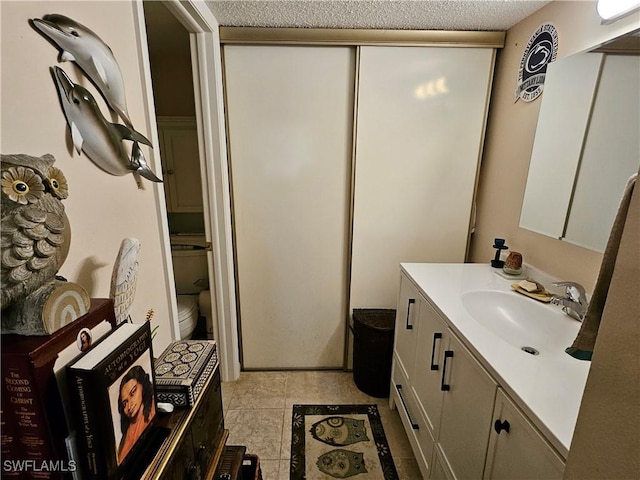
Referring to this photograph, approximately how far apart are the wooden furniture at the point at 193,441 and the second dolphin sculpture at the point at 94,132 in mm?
646

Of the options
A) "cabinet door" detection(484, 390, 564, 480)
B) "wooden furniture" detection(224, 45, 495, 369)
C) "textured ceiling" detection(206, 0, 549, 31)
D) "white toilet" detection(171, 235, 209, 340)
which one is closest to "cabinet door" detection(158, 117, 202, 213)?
"white toilet" detection(171, 235, 209, 340)

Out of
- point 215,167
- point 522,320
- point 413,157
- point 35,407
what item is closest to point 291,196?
point 215,167

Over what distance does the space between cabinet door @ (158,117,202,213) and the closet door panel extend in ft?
4.42

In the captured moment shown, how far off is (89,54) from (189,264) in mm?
1891

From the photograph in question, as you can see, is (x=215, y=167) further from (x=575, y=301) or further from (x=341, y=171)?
(x=575, y=301)

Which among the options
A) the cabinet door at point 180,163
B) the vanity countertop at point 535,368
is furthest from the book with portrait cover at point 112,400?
the cabinet door at point 180,163

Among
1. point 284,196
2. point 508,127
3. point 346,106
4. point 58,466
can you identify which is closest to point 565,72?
point 508,127

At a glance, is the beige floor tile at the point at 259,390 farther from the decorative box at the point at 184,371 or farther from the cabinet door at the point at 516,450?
the cabinet door at the point at 516,450

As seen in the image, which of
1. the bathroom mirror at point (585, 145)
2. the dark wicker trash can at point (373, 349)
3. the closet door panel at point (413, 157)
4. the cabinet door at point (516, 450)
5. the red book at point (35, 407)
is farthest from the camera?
the dark wicker trash can at point (373, 349)

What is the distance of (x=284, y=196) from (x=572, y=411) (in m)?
1.59

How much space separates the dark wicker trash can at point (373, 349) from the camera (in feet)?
6.11

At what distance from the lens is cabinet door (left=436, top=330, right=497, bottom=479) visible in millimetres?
897

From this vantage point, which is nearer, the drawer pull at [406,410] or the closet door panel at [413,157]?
the drawer pull at [406,410]

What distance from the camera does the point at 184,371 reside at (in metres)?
0.81
